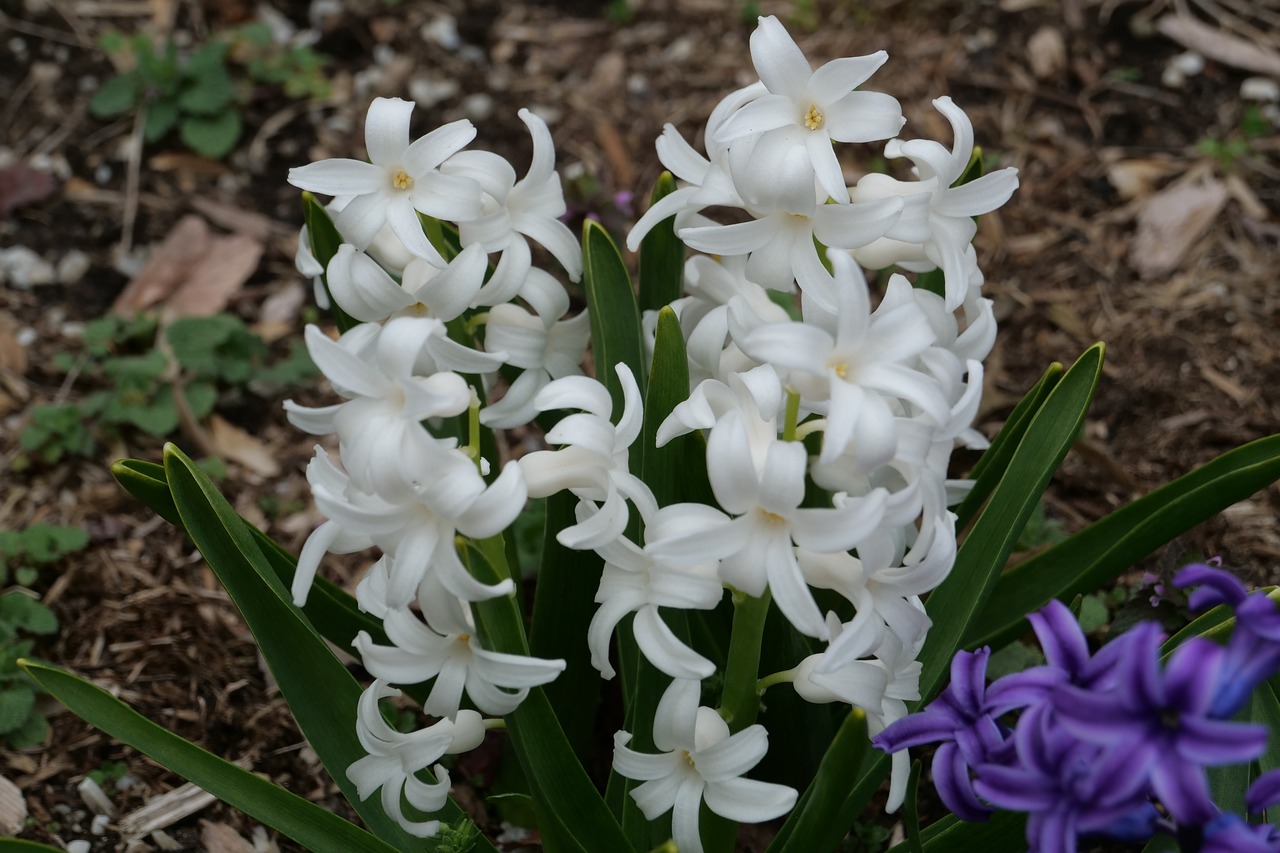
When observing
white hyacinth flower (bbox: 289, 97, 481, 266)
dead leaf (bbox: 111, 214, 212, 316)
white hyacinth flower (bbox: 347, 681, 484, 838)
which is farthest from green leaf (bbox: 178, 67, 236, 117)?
white hyacinth flower (bbox: 347, 681, 484, 838)

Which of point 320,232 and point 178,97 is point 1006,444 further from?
point 178,97

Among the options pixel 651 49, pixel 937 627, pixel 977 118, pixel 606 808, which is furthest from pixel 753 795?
pixel 651 49

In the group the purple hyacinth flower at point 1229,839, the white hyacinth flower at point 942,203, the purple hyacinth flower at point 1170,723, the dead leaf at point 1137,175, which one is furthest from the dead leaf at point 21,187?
the purple hyacinth flower at point 1229,839

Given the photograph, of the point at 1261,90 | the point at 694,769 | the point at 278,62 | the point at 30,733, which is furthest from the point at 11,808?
the point at 1261,90

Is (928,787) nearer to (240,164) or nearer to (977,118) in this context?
(977,118)

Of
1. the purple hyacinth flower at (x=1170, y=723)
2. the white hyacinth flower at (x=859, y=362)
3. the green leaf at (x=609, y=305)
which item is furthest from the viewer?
the green leaf at (x=609, y=305)

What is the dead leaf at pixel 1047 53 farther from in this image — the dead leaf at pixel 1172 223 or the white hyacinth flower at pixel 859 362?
the white hyacinth flower at pixel 859 362

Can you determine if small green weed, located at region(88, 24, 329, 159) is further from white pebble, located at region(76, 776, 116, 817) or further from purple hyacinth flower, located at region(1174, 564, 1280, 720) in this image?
purple hyacinth flower, located at region(1174, 564, 1280, 720)
